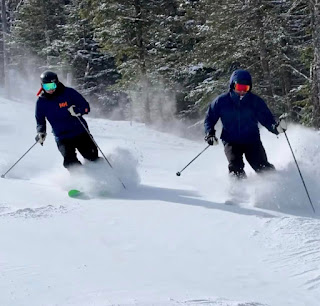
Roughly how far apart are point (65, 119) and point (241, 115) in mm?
2719

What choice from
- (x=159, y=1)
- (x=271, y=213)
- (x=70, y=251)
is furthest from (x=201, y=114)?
(x=70, y=251)

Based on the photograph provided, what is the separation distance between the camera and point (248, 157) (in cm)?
715

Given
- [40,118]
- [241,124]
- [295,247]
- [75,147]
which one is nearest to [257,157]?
[241,124]

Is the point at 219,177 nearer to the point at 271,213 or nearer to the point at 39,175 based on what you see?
the point at 271,213

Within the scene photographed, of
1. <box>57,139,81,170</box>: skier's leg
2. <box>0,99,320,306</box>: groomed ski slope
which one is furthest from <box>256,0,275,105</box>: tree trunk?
<box>57,139,81,170</box>: skier's leg

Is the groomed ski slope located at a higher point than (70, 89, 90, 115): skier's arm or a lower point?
lower

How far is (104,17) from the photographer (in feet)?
73.4

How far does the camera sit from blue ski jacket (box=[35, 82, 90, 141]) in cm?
779

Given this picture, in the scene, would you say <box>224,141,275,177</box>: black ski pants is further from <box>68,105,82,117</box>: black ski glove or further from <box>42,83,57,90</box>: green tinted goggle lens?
<box>42,83,57,90</box>: green tinted goggle lens

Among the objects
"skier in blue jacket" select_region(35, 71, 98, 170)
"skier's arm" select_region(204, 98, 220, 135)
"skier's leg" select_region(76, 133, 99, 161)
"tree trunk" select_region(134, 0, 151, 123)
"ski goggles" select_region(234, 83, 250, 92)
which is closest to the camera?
"ski goggles" select_region(234, 83, 250, 92)

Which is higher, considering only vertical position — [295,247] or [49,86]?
[49,86]

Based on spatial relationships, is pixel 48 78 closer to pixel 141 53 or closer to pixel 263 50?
pixel 263 50

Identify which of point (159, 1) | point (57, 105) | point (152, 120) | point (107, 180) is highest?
point (159, 1)

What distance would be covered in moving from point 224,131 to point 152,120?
60.3 feet
